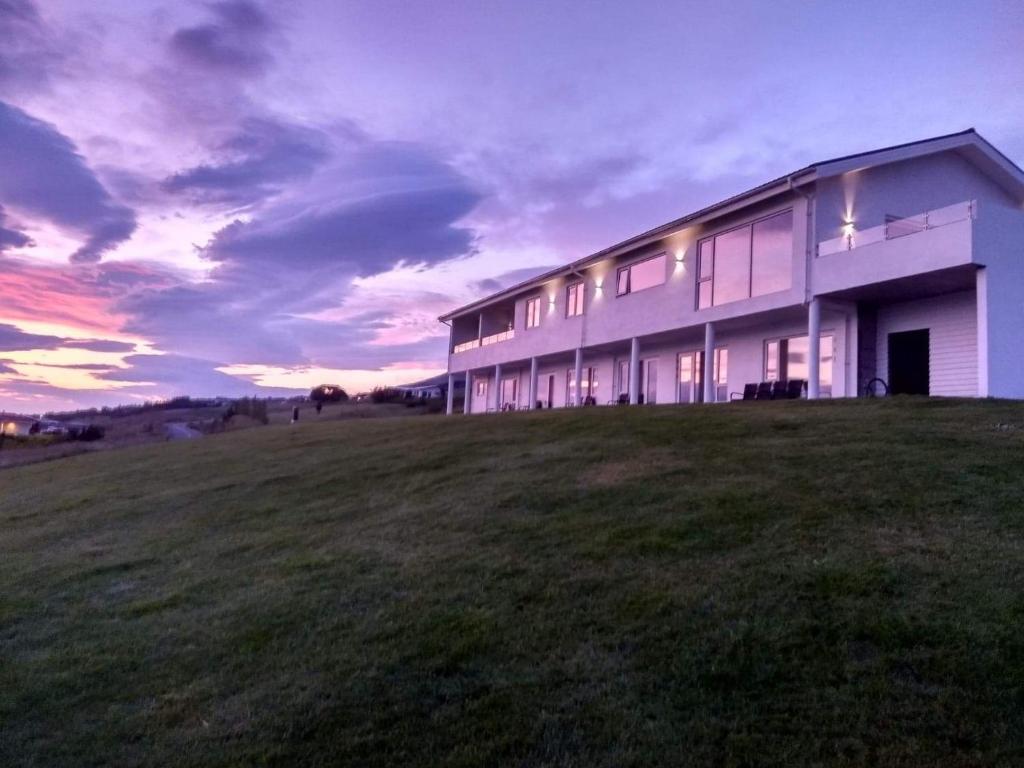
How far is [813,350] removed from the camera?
1777 cm

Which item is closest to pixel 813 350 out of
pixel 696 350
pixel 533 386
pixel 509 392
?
pixel 696 350

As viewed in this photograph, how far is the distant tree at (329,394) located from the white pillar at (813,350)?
122 ft

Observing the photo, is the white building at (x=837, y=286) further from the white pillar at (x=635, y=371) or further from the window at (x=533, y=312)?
the window at (x=533, y=312)

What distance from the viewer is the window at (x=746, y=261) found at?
61.7 ft

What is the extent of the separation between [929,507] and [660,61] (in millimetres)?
14366

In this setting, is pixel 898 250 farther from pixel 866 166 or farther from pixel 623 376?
pixel 623 376

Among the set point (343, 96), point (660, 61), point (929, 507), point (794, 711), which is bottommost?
Answer: point (794, 711)

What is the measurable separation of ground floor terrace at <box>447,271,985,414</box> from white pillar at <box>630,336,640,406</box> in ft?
0.10

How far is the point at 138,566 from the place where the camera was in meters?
8.88

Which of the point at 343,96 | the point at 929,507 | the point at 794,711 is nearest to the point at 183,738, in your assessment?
the point at 794,711

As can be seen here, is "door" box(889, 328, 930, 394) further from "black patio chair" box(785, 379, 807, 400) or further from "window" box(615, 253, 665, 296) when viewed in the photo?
"window" box(615, 253, 665, 296)

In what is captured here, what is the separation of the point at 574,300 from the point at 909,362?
12475 mm

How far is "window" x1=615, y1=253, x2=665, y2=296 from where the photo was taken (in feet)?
77.6

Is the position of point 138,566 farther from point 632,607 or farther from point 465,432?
point 465,432
